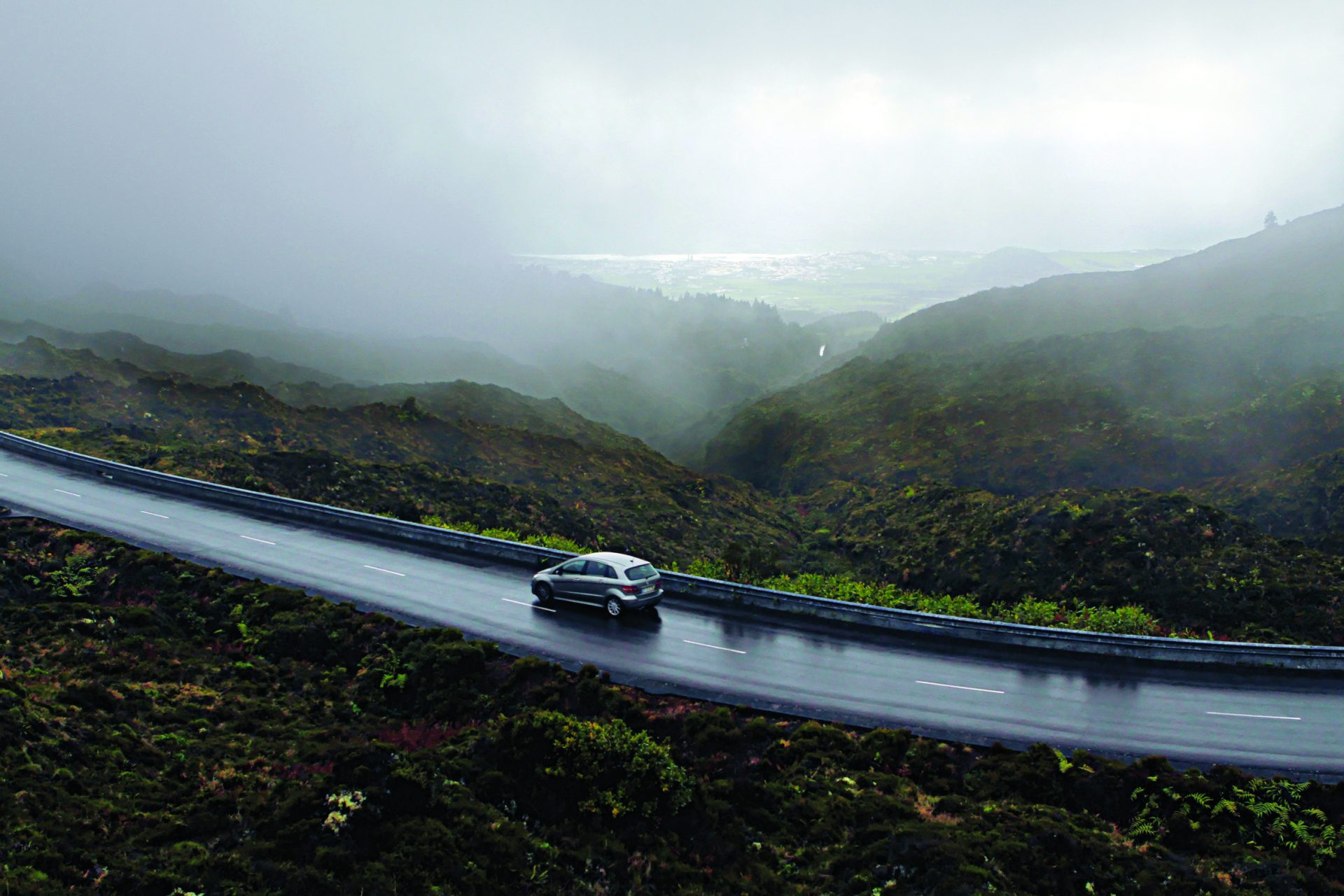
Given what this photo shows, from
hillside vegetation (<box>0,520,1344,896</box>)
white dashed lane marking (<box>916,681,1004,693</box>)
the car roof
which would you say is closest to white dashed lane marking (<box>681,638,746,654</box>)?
the car roof

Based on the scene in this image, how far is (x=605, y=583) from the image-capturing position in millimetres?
22250

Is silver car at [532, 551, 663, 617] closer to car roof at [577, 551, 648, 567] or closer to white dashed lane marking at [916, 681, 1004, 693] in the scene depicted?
car roof at [577, 551, 648, 567]

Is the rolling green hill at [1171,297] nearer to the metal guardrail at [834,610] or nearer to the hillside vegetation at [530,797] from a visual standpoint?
the metal guardrail at [834,610]

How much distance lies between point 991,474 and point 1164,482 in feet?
44.2

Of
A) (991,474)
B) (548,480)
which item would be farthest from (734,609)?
(991,474)

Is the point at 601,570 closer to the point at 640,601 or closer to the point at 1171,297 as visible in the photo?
the point at 640,601

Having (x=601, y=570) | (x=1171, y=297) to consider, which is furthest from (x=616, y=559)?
(x=1171, y=297)

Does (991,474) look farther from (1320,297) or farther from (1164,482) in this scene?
A: (1320,297)

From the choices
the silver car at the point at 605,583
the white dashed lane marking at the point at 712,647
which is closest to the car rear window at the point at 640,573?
the silver car at the point at 605,583

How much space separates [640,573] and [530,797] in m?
9.14

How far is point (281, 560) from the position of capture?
2611 centimetres

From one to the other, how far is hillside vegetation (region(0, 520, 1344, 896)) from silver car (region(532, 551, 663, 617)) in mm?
4074

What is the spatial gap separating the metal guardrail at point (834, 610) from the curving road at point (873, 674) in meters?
0.47

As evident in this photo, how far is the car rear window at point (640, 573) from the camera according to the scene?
876 inches
